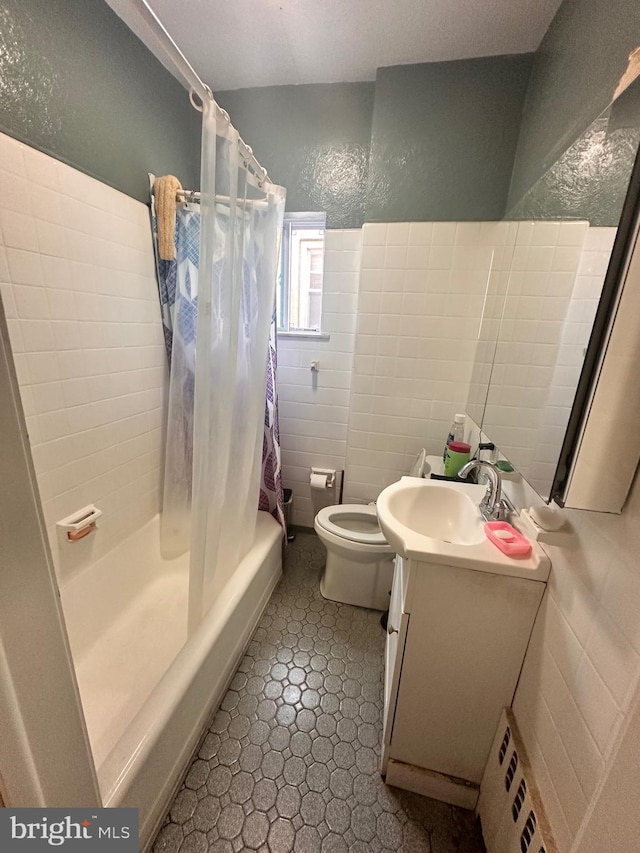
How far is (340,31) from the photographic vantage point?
1.34m

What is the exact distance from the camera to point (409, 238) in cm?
163

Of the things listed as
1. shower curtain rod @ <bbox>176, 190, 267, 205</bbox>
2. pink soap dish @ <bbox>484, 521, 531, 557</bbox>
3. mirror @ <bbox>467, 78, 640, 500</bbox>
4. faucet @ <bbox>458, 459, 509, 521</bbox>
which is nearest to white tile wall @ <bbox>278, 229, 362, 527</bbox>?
shower curtain rod @ <bbox>176, 190, 267, 205</bbox>

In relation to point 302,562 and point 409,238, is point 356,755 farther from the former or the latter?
point 409,238

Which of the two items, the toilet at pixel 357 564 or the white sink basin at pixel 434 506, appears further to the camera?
the toilet at pixel 357 564

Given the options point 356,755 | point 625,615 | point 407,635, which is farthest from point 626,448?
point 356,755

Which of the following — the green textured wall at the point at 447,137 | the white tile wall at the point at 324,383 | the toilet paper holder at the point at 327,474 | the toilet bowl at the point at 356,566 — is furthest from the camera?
the toilet paper holder at the point at 327,474

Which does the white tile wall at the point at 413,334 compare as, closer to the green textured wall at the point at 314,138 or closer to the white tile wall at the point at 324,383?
the white tile wall at the point at 324,383

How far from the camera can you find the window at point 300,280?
6.42ft

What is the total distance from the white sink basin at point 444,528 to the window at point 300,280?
3.70 ft

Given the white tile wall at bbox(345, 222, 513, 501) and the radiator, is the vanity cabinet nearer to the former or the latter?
the radiator

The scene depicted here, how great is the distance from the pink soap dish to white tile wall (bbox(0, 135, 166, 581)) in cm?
143

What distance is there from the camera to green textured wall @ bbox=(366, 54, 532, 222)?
4.72 ft

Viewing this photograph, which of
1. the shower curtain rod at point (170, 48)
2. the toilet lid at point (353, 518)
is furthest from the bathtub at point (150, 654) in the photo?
the shower curtain rod at point (170, 48)

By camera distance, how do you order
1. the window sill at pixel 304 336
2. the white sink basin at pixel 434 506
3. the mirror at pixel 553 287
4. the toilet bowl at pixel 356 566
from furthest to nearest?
the window sill at pixel 304 336 → the toilet bowl at pixel 356 566 → the white sink basin at pixel 434 506 → the mirror at pixel 553 287
